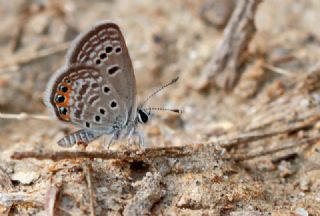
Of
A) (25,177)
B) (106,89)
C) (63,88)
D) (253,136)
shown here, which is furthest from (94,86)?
(253,136)

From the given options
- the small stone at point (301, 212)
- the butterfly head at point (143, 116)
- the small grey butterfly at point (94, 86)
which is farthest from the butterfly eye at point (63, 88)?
the small stone at point (301, 212)

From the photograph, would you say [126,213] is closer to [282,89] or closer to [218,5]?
[282,89]

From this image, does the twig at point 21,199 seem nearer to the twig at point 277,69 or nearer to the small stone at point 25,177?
the small stone at point 25,177

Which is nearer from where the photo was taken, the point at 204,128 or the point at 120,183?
the point at 120,183

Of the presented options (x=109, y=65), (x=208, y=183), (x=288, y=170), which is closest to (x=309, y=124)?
(x=288, y=170)

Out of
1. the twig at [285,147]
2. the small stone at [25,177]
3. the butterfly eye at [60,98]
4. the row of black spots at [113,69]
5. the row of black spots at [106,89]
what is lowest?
the small stone at [25,177]

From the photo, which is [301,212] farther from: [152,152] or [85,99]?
[85,99]
